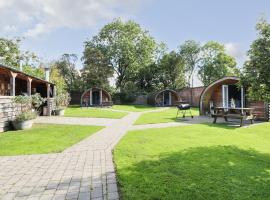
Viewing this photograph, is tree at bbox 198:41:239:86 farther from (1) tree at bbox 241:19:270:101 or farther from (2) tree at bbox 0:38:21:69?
(1) tree at bbox 241:19:270:101

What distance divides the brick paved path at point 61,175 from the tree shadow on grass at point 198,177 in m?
0.46

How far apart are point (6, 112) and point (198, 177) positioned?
11.0 metres

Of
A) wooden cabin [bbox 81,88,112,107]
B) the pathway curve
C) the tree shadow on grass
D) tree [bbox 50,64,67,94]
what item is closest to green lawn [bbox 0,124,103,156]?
the pathway curve

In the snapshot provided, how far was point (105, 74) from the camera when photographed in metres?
46.7

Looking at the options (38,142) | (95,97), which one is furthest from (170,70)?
(38,142)

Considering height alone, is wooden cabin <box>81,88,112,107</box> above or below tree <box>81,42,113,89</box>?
below

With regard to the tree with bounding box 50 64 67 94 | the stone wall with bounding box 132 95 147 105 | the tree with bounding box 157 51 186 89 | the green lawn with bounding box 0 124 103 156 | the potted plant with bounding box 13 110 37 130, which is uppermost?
the tree with bounding box 157 51 186 89

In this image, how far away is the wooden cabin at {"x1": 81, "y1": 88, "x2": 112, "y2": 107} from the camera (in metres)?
40.4

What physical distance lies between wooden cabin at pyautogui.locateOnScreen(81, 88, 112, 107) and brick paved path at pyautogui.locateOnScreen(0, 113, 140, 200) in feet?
106

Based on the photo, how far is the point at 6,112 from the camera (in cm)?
1349

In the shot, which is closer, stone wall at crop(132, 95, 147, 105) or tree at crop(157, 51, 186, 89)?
stone wall at crop(132, 95, 147, 105)

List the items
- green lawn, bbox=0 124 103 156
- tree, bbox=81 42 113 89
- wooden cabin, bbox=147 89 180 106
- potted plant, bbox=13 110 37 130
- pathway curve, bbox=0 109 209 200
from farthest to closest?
tree, bbox=81 42 113 89
wooden cabin, bbox=147 89 180 106
potted plant, bbox=13 110 37 130
green lawn, bbox=0 124 103 156
pathway curve, bbox=0 109 209 200

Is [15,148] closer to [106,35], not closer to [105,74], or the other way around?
[105,74]

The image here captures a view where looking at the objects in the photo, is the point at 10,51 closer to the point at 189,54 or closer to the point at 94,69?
the point at 94,69
